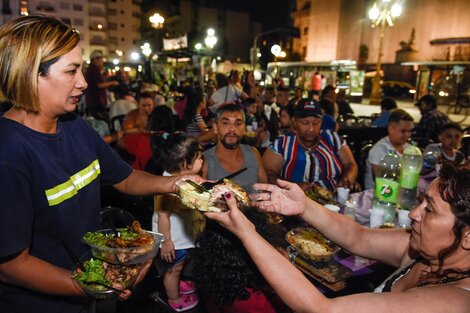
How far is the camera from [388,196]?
345 cm

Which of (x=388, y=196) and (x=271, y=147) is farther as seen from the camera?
(x=271, y=147)

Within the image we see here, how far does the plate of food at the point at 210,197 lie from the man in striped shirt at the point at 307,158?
2.62 m

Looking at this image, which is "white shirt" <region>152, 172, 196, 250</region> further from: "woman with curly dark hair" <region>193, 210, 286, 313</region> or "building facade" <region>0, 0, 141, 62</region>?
"building facade" <region>0, 0, 141, 62</region>

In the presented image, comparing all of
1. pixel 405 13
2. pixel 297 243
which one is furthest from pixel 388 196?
pixel 405 13

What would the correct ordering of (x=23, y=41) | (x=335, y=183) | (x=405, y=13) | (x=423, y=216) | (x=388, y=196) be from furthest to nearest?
(x=405, y=13) < (x=335, y=183) < (x=388, y=196) < (x=423, y=216) < (x=23, y=41)

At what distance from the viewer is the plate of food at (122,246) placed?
5.32 feet

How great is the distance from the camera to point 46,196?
1.57m

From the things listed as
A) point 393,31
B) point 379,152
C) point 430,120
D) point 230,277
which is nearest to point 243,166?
point 230,277

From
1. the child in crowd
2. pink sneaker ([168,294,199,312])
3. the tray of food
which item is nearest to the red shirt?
pink sneaker ([168,294,199,312])

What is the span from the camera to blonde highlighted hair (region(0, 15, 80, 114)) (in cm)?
145

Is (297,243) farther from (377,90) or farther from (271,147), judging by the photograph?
(377,90)

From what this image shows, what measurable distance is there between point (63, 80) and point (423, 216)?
77.2 inches

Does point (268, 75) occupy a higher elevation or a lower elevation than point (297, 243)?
higher

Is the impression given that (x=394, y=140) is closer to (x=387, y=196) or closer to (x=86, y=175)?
(x=387, y=196)
